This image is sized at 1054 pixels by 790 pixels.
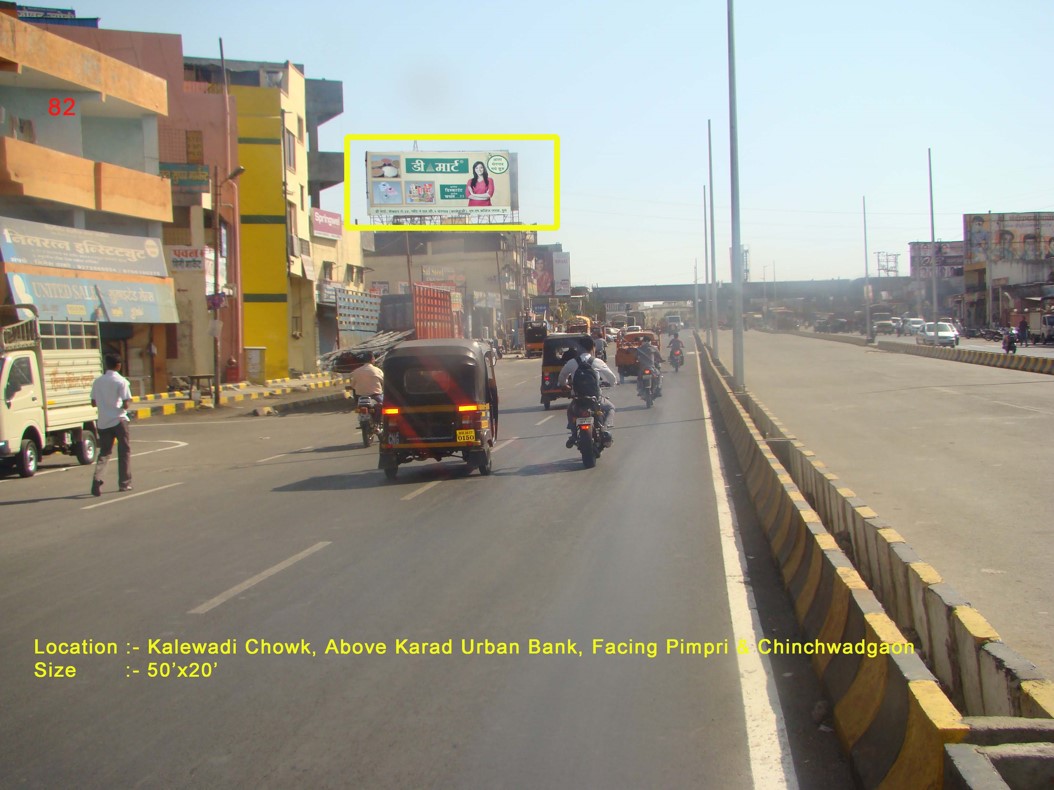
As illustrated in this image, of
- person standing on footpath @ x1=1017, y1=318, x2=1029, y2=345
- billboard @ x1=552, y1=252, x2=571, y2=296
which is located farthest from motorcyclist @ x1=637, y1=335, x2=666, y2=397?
billboard @ x1=552, y1=252, x2=571, y2=296

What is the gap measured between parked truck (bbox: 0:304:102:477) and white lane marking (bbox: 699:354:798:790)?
33.9 ft

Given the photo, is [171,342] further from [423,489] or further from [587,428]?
[423,489]

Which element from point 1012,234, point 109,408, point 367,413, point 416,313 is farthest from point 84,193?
point 1012,234

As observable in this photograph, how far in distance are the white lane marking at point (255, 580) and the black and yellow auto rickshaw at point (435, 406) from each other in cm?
465

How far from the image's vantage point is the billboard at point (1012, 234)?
87812 mm

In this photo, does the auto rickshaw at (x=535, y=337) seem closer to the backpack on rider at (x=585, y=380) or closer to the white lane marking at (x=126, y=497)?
the backpack on rider at (x=585, y=380)

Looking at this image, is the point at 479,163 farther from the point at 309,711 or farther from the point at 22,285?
the point at 309,711

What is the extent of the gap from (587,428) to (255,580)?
302 inches

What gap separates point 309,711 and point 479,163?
4912 centimetres

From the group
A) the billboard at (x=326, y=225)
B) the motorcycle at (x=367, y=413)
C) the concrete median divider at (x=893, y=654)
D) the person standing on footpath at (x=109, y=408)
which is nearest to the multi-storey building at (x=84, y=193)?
the motorcycle at (x=367, y=413)

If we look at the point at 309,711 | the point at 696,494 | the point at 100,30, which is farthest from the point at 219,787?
the point at 100,30

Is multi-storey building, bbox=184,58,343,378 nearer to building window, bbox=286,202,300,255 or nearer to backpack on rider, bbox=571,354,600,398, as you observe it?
building window, bbox=286,202,300,255

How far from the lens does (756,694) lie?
543 cm

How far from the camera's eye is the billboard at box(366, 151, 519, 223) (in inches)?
2062
